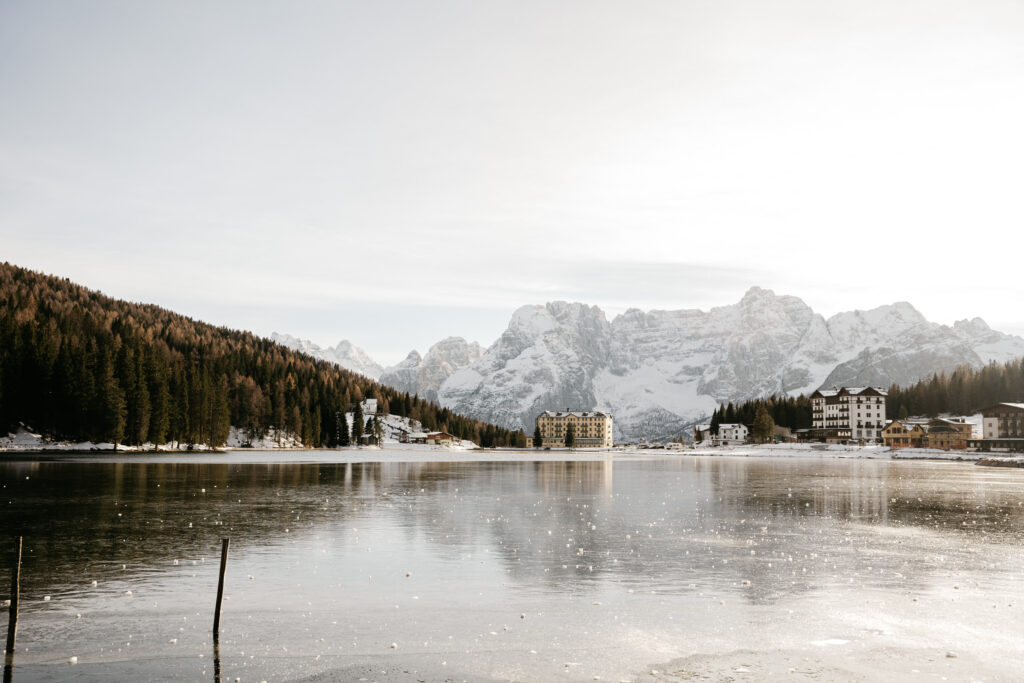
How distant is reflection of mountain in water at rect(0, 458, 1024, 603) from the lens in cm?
3198

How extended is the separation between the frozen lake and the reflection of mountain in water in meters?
0.25

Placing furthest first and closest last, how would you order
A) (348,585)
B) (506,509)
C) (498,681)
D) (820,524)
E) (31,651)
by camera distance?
1. (506,509)
2. (820,524)
3. (348,585)
4. (31,651)
5. (498,681)

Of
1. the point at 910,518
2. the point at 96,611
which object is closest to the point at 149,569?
the point at 96,611

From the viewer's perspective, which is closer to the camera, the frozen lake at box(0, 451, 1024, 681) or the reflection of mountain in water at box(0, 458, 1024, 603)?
the frozen lake at box(0, 451, 1024, 681)

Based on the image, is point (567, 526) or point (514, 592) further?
point (567, 526)

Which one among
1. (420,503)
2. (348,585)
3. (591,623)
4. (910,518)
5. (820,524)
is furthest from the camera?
(420,503)

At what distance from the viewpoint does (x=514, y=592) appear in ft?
92.1

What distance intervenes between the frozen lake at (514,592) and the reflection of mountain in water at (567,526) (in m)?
0.25

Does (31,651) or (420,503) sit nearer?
(31,651)

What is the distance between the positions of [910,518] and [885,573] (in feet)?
75.3

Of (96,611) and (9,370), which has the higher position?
(9,370)

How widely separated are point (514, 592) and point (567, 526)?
1883 centimetres

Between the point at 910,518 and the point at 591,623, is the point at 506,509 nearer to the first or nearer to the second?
the point at 910,518

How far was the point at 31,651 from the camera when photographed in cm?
2042
